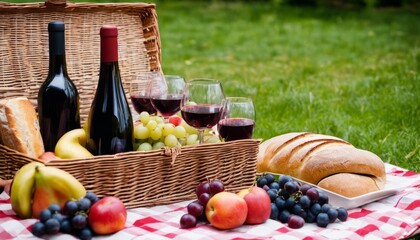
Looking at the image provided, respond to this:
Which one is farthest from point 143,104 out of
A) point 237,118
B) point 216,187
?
point 216,187

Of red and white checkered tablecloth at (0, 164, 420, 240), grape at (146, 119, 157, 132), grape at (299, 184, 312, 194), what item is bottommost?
red and white checkered tablecloth at (0, 164, 420, 240)

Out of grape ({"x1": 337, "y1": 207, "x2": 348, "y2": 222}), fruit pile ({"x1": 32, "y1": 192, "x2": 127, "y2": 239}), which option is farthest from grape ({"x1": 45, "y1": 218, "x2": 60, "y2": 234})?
grape ({"x1": 337, "y1": 207, "x2": 348, "y2": 222})

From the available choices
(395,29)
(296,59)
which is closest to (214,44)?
(296,59)

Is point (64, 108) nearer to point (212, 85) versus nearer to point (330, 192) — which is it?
point (212, 85)

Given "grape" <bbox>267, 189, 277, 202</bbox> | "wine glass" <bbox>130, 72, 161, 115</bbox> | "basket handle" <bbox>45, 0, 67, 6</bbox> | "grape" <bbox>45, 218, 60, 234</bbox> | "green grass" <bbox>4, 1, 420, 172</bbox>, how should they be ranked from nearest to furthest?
"grape" <bbox>45, 218, 60, 234</bbox> → "grape" <bbox>267, 189, 277, 202</bbox> → "wine glass" <bbox>130, 72, 161, 115</bbox> → "basket handle" <bbox>45, 0, 67, 6</bbox> → "green grass" <bbox>4, 1, 420, 172</bbox>

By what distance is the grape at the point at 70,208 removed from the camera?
77.5 inches

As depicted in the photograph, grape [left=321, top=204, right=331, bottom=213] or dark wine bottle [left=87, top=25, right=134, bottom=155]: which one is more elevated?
dark wine bottle [left=87, top=25, right=134, bottom=155]

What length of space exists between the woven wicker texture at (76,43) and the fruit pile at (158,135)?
27.8 inches

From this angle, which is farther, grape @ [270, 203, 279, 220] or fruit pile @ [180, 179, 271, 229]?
grape @ [270, 203, 279, 220]

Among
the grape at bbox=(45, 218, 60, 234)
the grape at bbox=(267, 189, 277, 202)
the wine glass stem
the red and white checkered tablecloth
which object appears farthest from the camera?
the wine glass stem

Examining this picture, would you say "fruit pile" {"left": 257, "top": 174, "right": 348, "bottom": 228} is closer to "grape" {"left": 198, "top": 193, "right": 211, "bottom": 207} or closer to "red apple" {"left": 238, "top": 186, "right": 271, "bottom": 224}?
"red apple" {"left": 238, "top": 186, "right": 271, "bottom": 224}

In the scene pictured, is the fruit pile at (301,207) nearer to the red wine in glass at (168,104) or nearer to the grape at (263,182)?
the grape at (263,182)

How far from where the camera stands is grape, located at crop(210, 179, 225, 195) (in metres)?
2.17

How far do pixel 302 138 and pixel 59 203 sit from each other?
1057 mm
